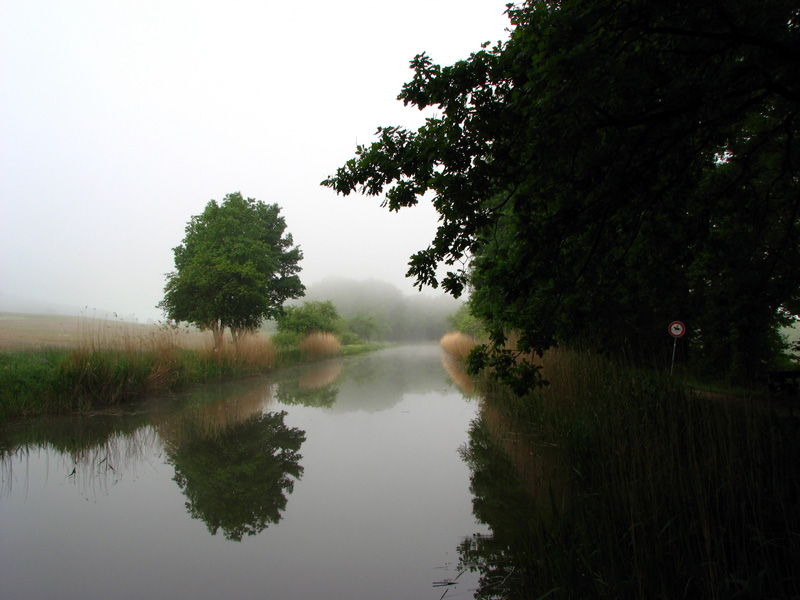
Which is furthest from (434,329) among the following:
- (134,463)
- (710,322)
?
(134,463)

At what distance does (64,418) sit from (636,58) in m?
9.06

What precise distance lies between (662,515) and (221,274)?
49.8ft

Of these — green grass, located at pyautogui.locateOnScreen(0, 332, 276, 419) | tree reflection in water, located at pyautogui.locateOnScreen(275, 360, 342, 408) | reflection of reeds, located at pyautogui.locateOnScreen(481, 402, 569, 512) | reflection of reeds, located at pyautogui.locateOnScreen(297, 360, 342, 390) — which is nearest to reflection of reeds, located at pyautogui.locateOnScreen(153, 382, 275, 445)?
tree reflection in water, located at pyautogui.locateOnScreen(275, 360, 342, 408)

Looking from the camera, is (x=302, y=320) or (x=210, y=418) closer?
(x=210, y=418)

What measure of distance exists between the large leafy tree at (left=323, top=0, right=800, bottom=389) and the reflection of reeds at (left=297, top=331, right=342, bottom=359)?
18189 millimetres

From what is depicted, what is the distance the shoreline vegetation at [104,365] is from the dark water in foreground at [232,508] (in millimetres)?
626

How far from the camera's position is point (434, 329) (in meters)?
86.6

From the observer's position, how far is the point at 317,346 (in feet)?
74.3

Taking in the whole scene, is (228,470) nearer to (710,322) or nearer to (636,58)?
(636,58)

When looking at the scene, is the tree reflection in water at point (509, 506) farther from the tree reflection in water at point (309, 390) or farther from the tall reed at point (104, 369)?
the tall reed at point (104, 369)

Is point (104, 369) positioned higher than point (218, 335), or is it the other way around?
point (218, 335)

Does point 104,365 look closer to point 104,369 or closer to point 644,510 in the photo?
point 104,369

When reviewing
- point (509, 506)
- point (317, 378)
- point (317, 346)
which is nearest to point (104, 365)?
point (317, 378)

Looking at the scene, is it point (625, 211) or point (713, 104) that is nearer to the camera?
point (713, 104)
